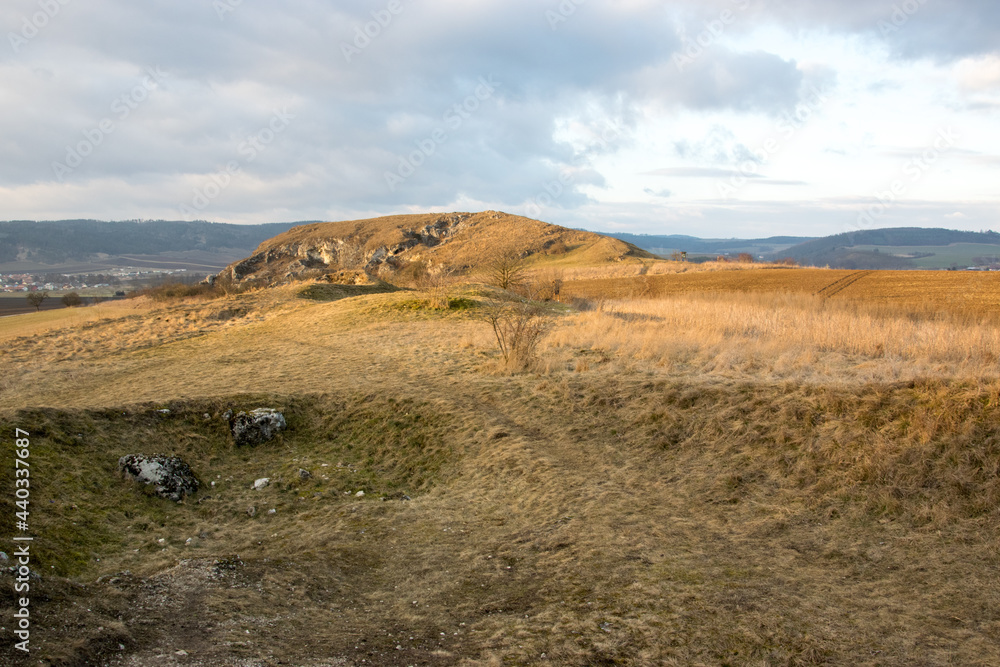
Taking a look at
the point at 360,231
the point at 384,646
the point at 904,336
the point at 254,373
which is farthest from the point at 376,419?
the point at 360,231

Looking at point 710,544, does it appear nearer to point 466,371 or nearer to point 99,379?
point 466,371

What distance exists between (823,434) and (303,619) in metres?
6.97

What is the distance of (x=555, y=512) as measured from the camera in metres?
6.93

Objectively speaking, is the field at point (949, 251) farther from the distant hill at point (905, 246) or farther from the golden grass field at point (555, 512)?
the golden grass field at point (555, 512)

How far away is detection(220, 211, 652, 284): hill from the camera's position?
82.8m

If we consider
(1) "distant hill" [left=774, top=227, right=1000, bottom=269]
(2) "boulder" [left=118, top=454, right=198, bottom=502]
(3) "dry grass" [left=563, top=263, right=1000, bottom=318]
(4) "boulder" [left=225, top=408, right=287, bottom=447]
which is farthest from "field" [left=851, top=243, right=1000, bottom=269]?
(2) "boulder" [left=118, top=454, right=198, bottom=502]

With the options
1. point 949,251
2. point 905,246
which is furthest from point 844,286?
point 905,246

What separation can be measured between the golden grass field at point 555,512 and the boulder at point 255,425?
0.77 ft

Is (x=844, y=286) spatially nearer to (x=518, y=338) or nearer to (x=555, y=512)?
(x=518, y=338)

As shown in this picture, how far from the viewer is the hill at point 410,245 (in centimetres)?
8275

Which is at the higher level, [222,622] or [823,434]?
[823,434]

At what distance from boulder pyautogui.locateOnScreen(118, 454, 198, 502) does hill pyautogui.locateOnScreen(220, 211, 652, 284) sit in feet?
221

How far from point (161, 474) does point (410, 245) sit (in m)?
97.3

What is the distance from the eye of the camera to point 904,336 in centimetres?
1316
